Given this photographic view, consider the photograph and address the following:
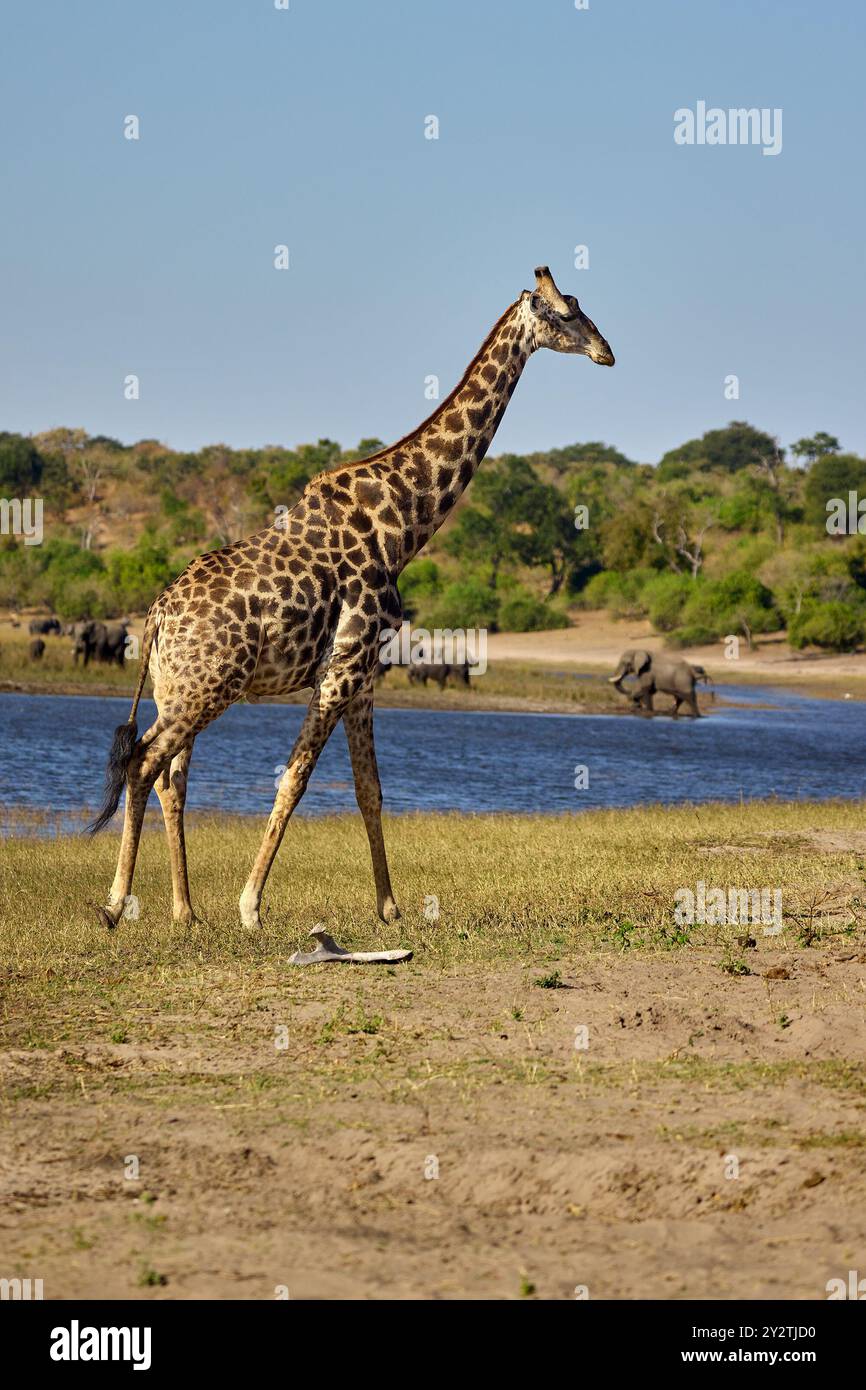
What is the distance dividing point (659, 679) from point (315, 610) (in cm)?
3585

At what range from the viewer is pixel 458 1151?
19.6 feet

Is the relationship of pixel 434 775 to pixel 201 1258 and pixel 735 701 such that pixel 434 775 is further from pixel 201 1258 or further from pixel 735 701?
pixel 735 701

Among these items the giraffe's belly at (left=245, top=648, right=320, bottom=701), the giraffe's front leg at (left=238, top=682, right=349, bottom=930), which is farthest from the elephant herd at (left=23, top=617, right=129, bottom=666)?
the giraffe's front leg at (left=238, top=682, right=349, bottom=930)

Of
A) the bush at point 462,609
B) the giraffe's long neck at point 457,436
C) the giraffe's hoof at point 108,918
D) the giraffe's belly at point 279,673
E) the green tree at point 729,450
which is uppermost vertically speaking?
the green tree at point 729,450

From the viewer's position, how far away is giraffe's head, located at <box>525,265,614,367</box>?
11.4 metres

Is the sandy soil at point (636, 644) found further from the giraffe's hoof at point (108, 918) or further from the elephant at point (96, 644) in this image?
the giraffe's hoof at point (108, 918)

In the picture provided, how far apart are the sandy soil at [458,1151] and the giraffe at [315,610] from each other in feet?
8.37

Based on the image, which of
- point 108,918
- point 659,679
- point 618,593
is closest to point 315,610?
point 108,918

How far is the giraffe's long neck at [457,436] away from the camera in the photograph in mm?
11477

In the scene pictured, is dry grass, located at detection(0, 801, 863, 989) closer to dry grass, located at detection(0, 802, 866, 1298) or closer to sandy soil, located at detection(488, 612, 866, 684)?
dry grass, located at detection(0, 802, 866, 1298)

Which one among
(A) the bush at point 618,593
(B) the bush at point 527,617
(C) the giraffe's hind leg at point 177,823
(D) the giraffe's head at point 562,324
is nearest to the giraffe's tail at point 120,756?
(C) the giraffe's hind leg at point 177,823

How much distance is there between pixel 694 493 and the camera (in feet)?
309

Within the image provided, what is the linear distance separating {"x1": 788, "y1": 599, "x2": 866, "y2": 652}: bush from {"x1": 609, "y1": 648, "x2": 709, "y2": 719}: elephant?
15702mm
